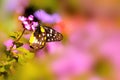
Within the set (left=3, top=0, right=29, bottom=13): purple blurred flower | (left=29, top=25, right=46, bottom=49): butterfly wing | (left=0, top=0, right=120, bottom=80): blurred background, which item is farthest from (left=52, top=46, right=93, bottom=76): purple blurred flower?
(left=3, top=0, right=29, bottom=13): purple blurred flower

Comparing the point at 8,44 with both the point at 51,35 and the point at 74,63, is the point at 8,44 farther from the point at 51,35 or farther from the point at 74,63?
the point at 74,63

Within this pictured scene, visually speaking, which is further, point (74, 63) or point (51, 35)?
point (51, 35)

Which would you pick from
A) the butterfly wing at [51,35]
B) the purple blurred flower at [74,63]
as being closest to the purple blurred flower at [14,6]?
the butterfly wing at [51,35]

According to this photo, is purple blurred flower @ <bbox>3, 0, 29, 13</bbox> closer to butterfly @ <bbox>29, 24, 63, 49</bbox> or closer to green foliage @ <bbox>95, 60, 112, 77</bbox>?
butterfly @ <bbox>29, 24, 63, 49</bbox>

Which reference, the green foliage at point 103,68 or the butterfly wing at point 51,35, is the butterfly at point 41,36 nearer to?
the butterfly wing at point 51,35

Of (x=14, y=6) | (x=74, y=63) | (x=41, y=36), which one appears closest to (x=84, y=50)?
(x=74, y=63)

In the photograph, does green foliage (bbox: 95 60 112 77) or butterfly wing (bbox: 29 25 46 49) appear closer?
green foliage (bbox: 95 60 112 77)

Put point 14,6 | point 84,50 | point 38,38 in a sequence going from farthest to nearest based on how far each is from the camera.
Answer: point 14,6, point 38,38, point 84,50
